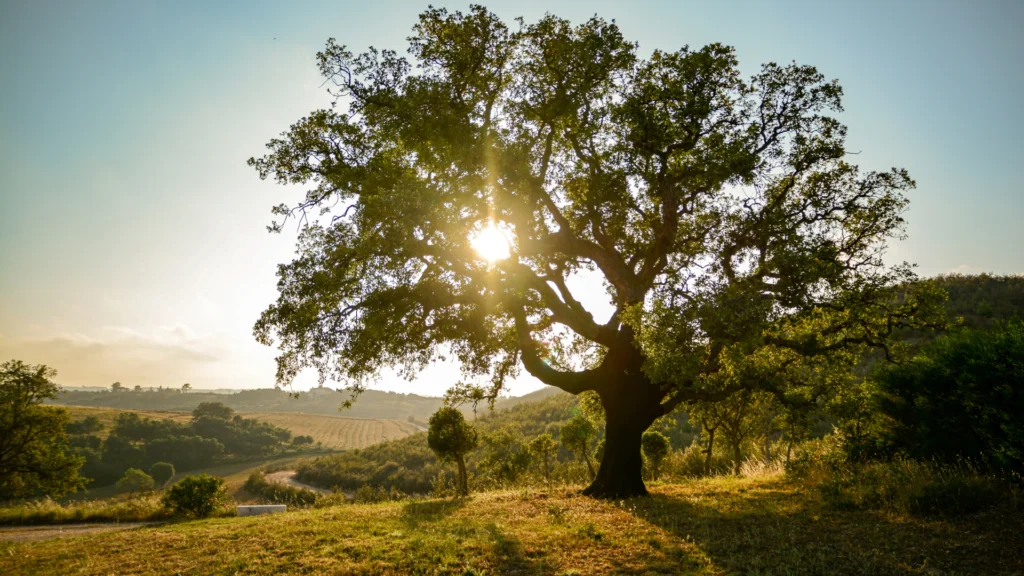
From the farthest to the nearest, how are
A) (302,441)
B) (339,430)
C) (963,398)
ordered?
(339,430) < (302,441) < (963,398)

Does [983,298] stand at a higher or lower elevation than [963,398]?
higher

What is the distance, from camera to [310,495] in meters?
33.6

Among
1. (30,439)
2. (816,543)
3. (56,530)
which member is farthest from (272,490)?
(816,543)

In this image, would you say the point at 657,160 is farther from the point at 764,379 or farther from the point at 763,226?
the point at 764,379

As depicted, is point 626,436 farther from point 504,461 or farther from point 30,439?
point 30,439

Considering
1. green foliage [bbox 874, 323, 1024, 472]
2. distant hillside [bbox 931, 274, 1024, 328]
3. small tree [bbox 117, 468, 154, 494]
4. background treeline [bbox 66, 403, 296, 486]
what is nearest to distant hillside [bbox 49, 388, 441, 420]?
background treeline [bbox 66, 403, 296, 486]

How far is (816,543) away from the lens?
7.14 meters

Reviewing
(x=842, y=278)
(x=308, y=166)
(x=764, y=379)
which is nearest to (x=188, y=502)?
(x=308, y=166)

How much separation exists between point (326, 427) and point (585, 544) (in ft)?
363

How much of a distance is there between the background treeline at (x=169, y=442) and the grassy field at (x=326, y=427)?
3.49 meters

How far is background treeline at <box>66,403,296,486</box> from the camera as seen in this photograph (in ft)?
177

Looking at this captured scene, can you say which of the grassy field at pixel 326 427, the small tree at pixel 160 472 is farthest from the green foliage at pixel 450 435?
the grassy field at pixel 326 427

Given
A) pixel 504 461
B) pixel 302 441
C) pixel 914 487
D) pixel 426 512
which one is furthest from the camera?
pixel 302 441

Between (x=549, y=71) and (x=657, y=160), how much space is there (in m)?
4.18
